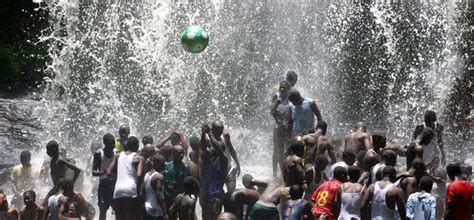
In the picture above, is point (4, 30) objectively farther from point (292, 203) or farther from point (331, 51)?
point (292, 203)

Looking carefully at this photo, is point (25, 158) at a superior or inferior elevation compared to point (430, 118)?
inferior

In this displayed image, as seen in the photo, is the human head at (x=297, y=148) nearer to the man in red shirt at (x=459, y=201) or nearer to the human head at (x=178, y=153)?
the human head at (x=178, y=153)

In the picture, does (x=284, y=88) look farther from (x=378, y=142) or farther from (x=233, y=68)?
(x=233, y=68)

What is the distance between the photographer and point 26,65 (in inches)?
1058

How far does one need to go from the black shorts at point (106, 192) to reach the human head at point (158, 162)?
1.04 m

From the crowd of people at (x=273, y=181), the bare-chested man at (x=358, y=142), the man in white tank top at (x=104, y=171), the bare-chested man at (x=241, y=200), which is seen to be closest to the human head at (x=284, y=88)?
the crowd of people at (x=273, y=181)

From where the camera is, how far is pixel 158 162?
38.2ft

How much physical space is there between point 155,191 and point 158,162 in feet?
1.15

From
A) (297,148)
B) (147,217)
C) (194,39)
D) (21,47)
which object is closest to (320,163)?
(297,148)

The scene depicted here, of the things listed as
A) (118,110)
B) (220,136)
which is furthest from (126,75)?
(220,136)

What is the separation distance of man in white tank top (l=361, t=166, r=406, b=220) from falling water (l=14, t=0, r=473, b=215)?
7649mm

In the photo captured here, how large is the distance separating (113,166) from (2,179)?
263 inches

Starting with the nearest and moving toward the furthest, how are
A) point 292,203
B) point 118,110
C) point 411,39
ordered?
point 292,203 → point 118,110 → point 411,39

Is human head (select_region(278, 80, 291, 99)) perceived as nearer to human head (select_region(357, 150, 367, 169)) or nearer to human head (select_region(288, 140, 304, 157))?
human head (select_region(357, 150, 367, 169))
